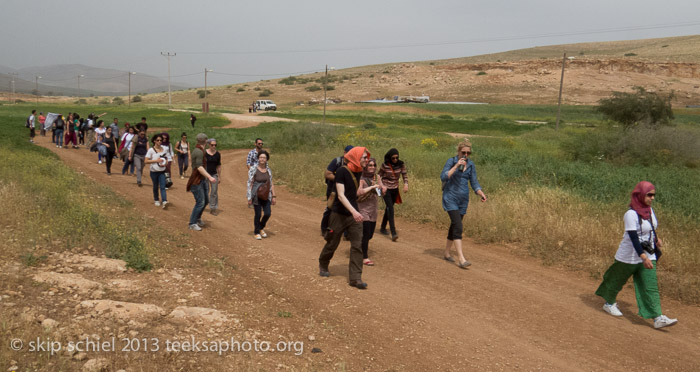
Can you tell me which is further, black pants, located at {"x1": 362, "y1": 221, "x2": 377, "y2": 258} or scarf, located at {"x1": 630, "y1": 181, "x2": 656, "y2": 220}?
black pants, located at {"x1": 362, "y1": 221, "x2": 377, "y2": 258}

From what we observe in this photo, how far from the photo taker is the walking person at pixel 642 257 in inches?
241

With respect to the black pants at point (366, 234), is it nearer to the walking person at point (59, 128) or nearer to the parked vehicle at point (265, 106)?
the walking person at point (59, 128)

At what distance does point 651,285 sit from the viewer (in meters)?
6.20

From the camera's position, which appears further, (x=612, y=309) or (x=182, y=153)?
(x=182, y=153)

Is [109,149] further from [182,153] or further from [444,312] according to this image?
[444,312]

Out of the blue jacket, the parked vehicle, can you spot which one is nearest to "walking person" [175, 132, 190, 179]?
the blue jacket

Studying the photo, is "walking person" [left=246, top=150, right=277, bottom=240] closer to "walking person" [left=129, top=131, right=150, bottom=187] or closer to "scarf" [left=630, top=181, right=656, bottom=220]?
"scarf" [left=630, top=181, right=656, bottom=220]

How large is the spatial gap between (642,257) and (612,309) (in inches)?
33.4

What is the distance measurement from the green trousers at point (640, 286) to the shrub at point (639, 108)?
112 ft

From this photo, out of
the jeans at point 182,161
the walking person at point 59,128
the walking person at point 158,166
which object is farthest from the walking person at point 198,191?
the walking person at point 59,128

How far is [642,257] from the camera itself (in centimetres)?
611

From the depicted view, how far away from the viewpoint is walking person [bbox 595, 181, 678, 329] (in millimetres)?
6121

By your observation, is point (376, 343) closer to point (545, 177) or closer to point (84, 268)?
point (84, 268)

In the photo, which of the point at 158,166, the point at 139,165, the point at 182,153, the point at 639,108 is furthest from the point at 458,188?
Result: the point at 639,108
